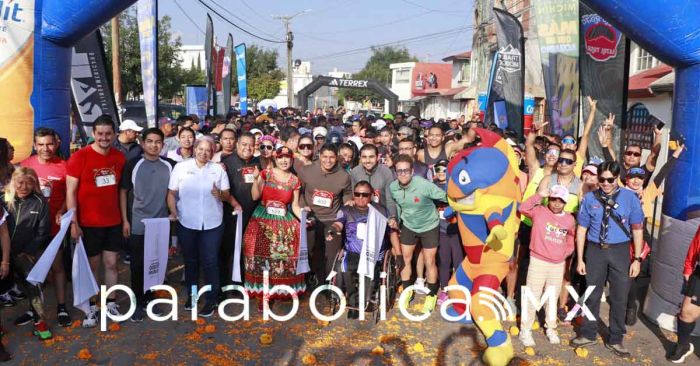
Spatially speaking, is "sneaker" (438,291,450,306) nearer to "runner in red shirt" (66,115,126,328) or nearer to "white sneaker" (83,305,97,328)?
"runner in red shirt" (66,115,126,328)

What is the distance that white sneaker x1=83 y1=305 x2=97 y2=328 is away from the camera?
16.3 feet

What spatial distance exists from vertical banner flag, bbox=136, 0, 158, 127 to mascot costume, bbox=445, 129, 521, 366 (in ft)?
21.7

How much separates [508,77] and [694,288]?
6.95 metres

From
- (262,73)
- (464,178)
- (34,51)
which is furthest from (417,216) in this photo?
(262,73)

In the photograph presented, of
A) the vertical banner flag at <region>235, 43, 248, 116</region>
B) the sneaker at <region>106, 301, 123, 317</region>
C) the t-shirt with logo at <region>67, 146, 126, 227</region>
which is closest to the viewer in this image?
the t-shirt with logo at <region>67, 146, 126, 227</region>

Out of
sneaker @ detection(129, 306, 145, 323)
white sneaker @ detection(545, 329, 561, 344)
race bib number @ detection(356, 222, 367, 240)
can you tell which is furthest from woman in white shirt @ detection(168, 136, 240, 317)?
white sneaker @ detection(545, 329, 561, 344)

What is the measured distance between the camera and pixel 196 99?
54.4ft

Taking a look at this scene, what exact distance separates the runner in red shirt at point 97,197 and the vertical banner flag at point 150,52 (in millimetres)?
4683

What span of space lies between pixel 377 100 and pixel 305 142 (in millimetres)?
68555

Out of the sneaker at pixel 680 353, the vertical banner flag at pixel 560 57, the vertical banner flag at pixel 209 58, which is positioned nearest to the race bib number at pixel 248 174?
the sneaker at pixel 680 353

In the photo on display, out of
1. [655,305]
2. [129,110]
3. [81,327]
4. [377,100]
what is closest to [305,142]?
[81,327]

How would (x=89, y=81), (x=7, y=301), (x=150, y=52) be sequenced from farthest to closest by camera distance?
1. (x=150, y=52)
2. (x=89, y=81)
3. (x=7, y=301)

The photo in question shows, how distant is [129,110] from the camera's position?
17.9m

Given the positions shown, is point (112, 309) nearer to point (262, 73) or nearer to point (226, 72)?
point (226, 72)
